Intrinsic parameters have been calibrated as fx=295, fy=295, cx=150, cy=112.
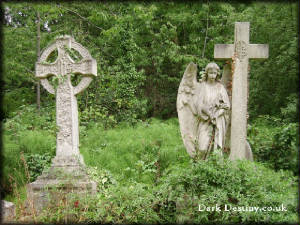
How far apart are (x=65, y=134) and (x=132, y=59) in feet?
17.0

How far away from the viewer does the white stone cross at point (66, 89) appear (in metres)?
5.26

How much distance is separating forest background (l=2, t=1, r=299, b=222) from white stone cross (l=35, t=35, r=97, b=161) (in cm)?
128

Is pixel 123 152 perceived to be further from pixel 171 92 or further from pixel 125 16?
pixel 171 92

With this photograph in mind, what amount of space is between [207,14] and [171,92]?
356 centimetres

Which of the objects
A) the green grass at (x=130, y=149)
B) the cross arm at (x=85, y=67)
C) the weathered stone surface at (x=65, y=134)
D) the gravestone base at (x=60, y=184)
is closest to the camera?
the gravestone base at (x=60, y=184)

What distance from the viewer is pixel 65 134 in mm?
5270

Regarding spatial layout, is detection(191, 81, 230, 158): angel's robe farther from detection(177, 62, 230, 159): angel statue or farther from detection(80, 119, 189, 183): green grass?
detection(80, 119, 189, 183): green grass

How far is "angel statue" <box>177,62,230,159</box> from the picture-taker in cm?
536

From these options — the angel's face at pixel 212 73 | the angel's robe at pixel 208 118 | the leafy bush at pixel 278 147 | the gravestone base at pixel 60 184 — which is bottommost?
the gravestone base at pixel 60 184

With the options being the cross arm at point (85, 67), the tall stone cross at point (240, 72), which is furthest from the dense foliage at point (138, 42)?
the tall stone cross at point (240, 72)

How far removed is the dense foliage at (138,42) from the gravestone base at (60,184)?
10.9 feet

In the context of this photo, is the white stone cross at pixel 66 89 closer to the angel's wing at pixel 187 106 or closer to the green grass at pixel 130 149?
the green grass at pixel 130 149

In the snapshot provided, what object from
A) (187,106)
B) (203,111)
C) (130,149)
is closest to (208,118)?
(203,111)

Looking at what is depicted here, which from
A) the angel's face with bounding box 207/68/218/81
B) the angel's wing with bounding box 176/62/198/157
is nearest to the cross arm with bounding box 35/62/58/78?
the angel's wing with bounding box 176/62/198/157
